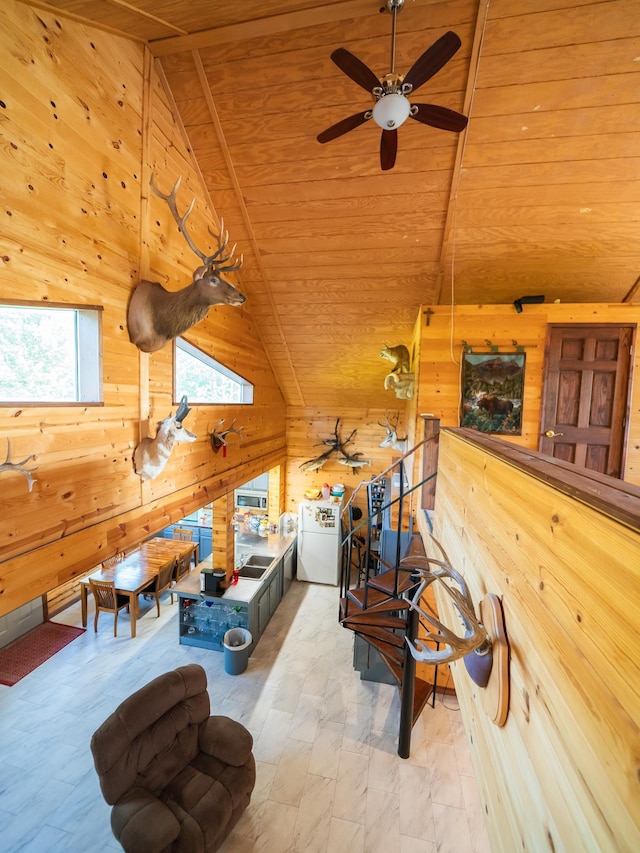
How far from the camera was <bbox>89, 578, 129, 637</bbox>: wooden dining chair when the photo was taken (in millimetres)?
5285

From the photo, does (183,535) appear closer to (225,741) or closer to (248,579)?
(248,579)

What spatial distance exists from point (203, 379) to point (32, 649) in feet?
15.7

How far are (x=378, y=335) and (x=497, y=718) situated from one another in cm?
454

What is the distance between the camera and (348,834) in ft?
9.90

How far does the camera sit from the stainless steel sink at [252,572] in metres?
5.70

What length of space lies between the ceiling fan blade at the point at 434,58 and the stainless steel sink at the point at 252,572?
5948mm

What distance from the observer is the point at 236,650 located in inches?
182

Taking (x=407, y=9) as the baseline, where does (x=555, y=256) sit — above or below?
below

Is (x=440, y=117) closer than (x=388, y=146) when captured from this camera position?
Yes

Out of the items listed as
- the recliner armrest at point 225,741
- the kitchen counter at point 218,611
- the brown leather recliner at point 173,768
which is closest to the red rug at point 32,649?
the kitchen counter at point 218,611

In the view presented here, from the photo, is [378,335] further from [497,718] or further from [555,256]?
[497,718]

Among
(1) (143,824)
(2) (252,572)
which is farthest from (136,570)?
(1) (143,824)

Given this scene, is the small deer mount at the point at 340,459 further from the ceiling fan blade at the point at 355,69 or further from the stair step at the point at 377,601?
the ceiling fan blade at the point at 355,69

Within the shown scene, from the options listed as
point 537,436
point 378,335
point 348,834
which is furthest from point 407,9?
point 348,834
